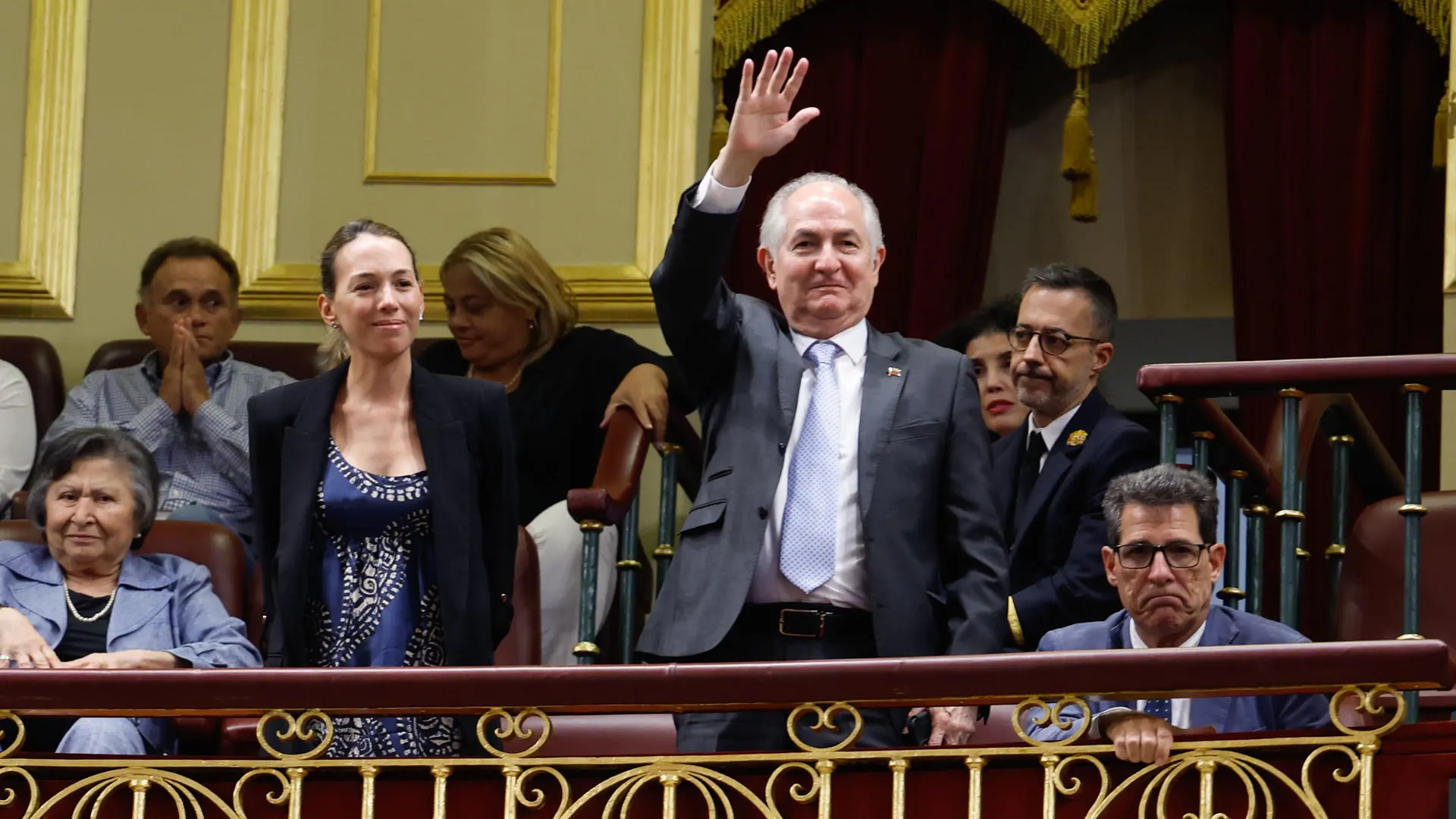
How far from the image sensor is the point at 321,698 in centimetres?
295

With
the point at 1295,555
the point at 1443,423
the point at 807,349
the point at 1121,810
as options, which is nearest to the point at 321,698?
the point at 807,349

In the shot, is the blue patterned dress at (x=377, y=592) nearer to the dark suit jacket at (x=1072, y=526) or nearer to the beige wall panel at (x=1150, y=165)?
the dark suit jacket at (x=1072, y=526)

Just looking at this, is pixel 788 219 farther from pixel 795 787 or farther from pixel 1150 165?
pixel 1150 165

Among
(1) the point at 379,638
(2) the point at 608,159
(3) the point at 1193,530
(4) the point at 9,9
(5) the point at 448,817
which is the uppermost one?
(4) the point at 9,9

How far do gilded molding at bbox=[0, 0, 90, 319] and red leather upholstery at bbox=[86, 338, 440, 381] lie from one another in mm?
515

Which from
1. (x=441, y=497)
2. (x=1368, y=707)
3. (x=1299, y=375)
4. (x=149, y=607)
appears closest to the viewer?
(x=1368, y=707)

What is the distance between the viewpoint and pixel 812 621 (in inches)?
120

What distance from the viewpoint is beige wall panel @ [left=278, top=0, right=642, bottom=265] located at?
550 centimetres

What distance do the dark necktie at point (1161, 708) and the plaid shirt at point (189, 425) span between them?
6.72ft

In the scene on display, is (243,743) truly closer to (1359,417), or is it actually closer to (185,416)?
(185,416)

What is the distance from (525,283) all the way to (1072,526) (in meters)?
1.43

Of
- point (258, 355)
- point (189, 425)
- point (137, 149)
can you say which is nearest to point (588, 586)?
point (189, 425)

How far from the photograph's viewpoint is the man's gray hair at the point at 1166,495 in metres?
3.22

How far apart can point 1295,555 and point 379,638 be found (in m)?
1.50
